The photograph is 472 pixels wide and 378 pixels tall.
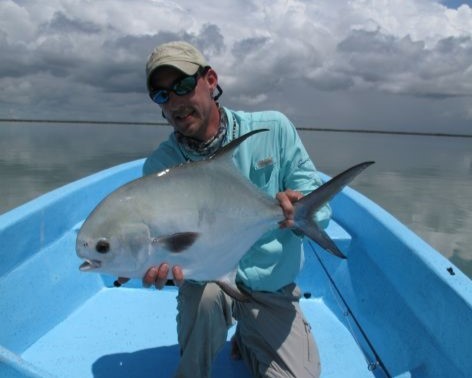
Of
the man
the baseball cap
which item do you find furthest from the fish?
the baseball cap

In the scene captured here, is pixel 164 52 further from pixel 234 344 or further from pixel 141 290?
pixel 141 290

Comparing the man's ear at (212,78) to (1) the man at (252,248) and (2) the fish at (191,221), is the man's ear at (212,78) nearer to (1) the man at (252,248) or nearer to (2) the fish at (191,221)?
(1) the man at (252,248)

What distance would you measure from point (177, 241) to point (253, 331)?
2.84 feet

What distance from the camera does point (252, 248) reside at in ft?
7.43

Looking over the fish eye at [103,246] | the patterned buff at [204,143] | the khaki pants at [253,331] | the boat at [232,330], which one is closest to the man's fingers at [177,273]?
the fish eye at [103,246]

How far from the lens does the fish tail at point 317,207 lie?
1.81m

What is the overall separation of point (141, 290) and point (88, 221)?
6.39ft

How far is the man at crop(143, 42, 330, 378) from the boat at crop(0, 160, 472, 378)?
475 millimetres

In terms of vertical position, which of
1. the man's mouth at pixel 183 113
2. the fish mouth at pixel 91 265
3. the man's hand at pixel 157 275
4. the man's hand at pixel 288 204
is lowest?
the man's hand at pixel 157 275

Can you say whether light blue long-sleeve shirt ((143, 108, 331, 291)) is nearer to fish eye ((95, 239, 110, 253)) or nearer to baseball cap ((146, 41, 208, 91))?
baseball cap ((146, 41, 208, 91))

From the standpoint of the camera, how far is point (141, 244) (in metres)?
1.63

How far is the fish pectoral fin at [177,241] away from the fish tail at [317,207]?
457mm

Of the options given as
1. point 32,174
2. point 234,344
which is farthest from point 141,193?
point 32,174

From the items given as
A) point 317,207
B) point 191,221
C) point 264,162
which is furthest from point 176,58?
point 317,207
